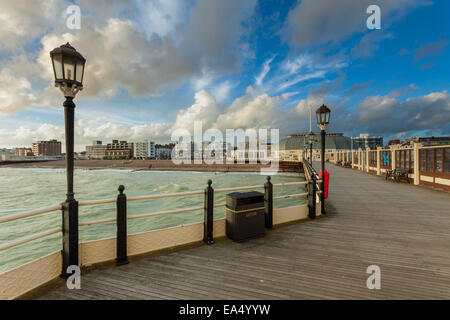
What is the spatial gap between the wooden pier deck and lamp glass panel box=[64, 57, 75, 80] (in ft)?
10.7

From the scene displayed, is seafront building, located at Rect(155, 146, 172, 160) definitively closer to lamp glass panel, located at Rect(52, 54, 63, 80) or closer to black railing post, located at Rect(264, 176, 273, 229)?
black railing post, located at Rect(264, 176, 273, 229)

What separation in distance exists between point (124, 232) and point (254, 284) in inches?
96.2

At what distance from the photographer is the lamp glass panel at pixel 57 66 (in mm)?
3210

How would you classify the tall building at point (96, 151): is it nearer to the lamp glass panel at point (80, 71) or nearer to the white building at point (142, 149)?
the white building at point (142, 149)

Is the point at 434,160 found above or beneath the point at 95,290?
above

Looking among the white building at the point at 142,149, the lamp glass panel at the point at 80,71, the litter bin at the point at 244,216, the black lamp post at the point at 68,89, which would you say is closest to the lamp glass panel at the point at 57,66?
the black lamp post at the point at 68,89

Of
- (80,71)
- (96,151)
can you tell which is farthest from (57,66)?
(96,151)

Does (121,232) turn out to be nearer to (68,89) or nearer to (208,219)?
(208,219)

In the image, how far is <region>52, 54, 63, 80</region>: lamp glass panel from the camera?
126 inches

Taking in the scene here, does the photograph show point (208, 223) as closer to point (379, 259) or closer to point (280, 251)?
point (280, 251)

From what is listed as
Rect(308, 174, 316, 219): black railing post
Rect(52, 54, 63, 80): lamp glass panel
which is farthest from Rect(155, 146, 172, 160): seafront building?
Rect(52, 54, 63, 80): lamp glass panel
